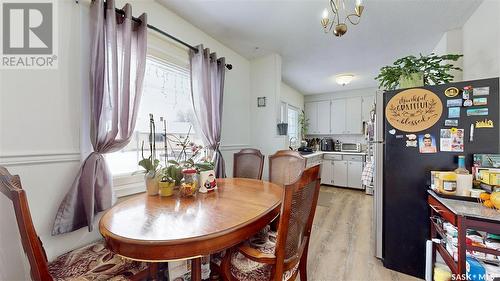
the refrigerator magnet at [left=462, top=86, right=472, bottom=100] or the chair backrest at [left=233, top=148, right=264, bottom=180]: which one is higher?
the refrigerator magnet at [left=462, top=86, right=472, bottom=100]

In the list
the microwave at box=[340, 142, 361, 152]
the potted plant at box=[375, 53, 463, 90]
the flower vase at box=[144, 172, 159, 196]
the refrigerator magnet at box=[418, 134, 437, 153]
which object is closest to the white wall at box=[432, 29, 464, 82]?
the potted plant at box=[375, 53, 463, 90]

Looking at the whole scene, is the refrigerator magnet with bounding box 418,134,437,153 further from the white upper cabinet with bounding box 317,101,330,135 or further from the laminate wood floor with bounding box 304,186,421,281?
the white upper cabinet with bounding box 317,101,330,135

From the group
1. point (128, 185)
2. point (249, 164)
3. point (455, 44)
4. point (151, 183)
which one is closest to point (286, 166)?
point (249, 164)

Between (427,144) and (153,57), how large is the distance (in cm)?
266

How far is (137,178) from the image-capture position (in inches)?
72.2

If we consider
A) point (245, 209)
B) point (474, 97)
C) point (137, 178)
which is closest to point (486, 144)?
point (474, 97)

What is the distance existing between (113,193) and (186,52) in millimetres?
1698

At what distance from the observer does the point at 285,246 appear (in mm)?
979

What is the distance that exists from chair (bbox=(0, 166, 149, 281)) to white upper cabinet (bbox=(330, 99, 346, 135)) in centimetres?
506

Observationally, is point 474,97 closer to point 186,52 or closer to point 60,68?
point 186,52

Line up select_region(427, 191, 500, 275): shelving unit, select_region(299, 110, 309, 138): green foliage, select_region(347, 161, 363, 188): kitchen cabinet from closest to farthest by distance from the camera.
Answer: select_region(427, 191, 500, 275): shelving unit → select_region(347, 161, 363, 188): kitchen cabinet → select_region(299, 110, 309, 138): green foliage

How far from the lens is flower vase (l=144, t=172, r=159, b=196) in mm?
1414

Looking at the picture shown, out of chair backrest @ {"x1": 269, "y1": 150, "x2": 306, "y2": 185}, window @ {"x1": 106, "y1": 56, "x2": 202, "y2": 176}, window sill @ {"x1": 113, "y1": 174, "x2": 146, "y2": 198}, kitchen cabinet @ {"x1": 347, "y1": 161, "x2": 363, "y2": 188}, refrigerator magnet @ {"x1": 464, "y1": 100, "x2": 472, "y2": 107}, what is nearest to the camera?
refrigerator magnet @ {"x1": 464, "y1": 100, "x2": 472, "y2": 107}

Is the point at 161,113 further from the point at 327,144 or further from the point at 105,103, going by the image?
the point at 327,144
